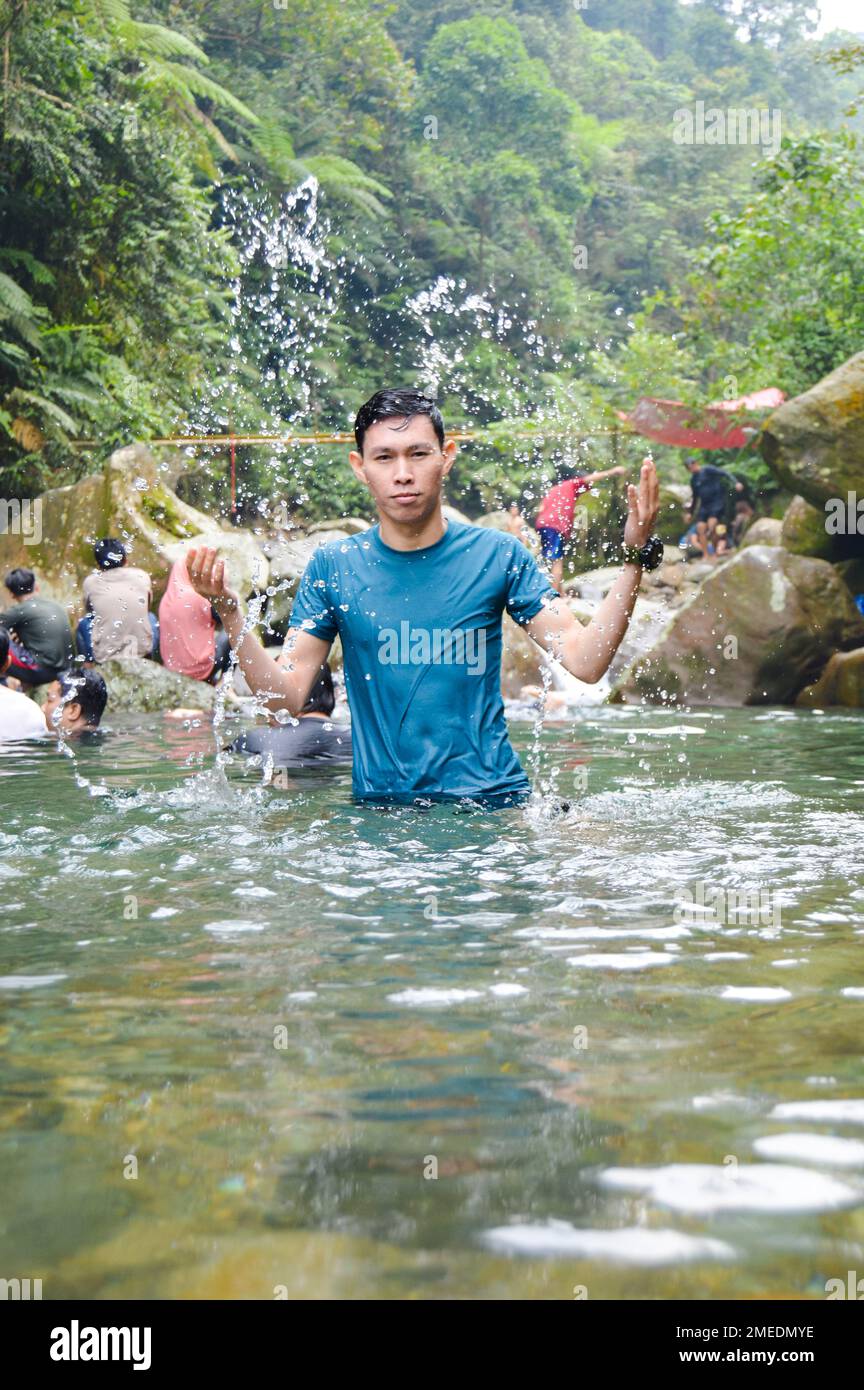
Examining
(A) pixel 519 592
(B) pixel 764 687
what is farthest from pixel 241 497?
(A) pixel 519 592

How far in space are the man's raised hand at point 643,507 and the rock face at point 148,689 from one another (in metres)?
8.09

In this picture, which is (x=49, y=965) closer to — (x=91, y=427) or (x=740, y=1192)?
(x=740, y=1192)

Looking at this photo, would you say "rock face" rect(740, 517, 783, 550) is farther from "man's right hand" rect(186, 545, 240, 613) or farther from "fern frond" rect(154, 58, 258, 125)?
"man's right hand" rect(186, 545, 240, 613)

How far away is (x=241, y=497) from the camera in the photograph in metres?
26.2

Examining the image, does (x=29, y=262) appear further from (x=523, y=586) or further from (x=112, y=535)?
(x=523, y=586)

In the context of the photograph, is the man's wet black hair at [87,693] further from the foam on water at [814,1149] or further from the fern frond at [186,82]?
the fern frond at [186,82]

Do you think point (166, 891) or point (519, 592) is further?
point (519, 592)

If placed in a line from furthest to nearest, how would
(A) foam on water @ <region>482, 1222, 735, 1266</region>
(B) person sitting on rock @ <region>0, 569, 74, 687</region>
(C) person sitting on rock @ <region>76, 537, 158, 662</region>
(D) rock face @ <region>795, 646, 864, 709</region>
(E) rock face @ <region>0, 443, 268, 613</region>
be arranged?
(E) rock face @ <region>0, 443, 268, 613</region>, (C) person sitting on rock @ <region>76, 537, 158, 662</region>, (D) rock face @ <region>795, 646, 864, 709</region>, (B) person sitting on rock @ <region>0, 569, 74, 687</region>, (A) foam on water @ <region>482, 1222, 735, 1266</region>

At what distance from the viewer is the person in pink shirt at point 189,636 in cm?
1217

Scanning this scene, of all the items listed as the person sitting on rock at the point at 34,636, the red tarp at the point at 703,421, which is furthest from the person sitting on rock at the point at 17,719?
the red tarp at the point at 703,421

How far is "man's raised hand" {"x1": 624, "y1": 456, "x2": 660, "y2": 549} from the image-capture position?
4195 millimetres

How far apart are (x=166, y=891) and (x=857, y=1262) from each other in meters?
2.60

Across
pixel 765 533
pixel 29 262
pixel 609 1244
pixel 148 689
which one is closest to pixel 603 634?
pixel 609 1244

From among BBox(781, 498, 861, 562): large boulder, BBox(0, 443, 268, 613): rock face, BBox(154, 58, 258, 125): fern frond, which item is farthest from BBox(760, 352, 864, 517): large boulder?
BBox(154, 58, 258, 125): fern frond
